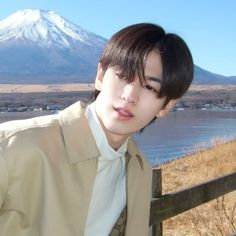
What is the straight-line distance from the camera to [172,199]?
115 inches

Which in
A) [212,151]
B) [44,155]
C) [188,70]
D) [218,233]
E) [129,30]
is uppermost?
[129,30]

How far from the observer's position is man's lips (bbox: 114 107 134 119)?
1.45 meters

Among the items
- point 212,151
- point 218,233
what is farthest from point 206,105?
point 218,233

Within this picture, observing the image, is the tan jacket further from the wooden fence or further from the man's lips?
the wooden fence

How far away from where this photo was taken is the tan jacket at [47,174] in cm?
122

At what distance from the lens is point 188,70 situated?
158 centimetres

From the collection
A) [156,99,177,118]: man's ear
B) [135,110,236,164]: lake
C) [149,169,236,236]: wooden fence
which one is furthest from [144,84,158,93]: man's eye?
[135,110,236,164]: lake

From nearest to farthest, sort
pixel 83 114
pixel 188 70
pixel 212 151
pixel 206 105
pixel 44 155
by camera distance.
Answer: pixel 44 155
pixel 83 114
pixel 188 70
pixel 212 151
pixel 206 105

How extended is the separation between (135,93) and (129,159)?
11.0 inches

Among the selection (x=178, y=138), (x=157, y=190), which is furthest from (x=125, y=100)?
(x=178, y=138)

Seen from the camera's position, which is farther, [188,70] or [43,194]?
[188,70]

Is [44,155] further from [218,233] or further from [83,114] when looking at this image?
[218,233]

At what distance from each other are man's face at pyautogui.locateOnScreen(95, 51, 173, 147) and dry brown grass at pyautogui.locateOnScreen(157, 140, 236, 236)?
124 inches

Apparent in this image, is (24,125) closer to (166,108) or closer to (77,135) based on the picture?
(77,135)
